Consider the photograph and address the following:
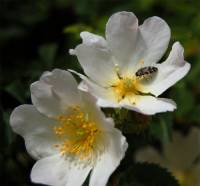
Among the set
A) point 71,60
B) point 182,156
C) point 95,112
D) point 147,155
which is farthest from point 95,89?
point 182,156

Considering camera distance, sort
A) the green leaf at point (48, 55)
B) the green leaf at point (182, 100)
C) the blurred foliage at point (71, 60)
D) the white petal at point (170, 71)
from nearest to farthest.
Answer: the white petal at point (170, 71) → the blurred foliage at point (71, 60) → the green leaf at point (182, 100) → the green leaf at point (48, 55)

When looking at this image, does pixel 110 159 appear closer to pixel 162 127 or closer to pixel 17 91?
pixel 162 127

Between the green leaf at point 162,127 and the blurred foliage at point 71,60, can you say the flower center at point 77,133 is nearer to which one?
the blurred foliage at point 71,60

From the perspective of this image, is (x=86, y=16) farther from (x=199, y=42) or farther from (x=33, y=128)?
(x=33, y=128)

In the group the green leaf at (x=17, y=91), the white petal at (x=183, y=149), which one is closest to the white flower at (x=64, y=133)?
the green leaf at (x=17, y=91)

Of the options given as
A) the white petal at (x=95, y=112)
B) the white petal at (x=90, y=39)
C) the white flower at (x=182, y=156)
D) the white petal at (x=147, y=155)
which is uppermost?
the white petal at (x=90, y=39)

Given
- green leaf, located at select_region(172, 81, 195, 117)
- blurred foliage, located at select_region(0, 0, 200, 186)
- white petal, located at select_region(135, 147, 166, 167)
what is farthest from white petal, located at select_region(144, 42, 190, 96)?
white petal, located at select_region(135, 147, 166, 167)
